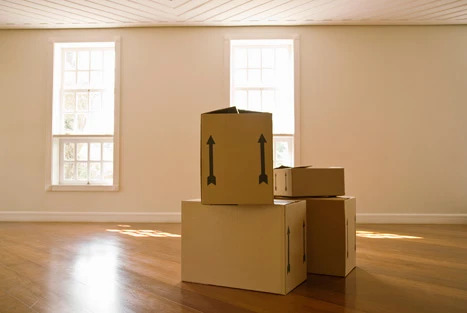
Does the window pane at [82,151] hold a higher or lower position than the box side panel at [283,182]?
higher

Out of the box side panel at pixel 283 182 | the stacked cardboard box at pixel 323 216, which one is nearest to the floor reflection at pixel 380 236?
the stacked cardboard box at pixel 323 216

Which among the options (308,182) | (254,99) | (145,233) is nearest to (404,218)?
(254,99)

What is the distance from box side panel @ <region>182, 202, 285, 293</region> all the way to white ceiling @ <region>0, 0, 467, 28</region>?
9.77 ft

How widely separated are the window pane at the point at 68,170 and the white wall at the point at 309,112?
0.86 ft

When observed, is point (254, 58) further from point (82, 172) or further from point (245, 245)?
point (245, 245)

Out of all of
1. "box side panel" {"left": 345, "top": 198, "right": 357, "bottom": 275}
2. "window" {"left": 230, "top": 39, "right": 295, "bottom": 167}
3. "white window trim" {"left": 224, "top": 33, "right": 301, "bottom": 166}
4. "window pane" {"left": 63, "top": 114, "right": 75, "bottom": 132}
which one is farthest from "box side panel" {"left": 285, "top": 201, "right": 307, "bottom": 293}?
"window pane" {"left": 63, "top": 114, "right": 75, "bottom": 132}

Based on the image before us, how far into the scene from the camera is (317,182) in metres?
2.47

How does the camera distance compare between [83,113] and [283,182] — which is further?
[83,113]

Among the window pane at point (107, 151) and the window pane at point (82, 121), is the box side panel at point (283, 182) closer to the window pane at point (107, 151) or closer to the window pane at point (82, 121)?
the window pane at point (107, 151)

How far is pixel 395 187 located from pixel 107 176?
3.79 metres

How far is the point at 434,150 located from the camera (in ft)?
16.0

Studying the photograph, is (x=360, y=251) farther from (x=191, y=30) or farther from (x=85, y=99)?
(x=85, y=99)

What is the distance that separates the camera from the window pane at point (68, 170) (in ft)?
17.2

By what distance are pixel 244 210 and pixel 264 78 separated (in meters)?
3.45
